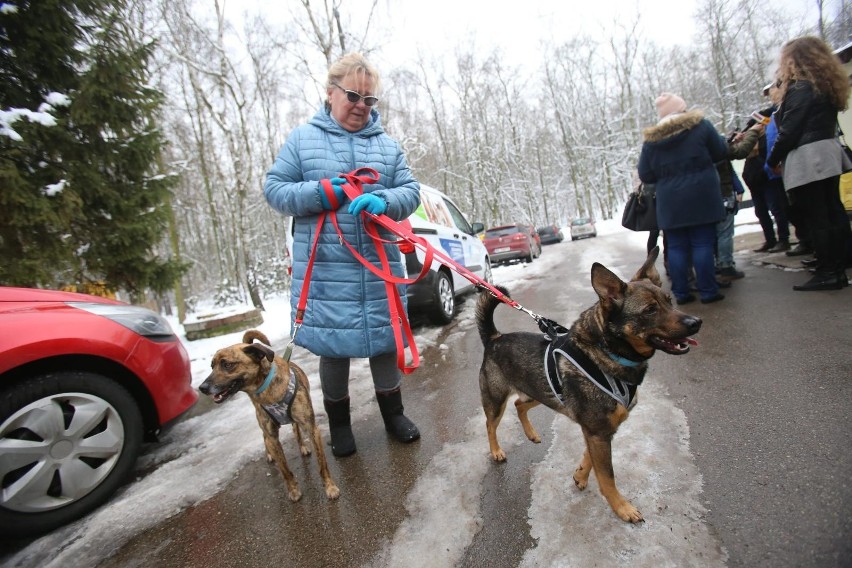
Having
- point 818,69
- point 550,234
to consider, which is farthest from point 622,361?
point 550,234

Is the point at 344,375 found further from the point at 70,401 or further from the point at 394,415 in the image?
the point at 70,401

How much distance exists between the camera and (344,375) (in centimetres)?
280

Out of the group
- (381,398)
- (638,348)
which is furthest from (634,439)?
(381,398)

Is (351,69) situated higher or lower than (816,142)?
higher

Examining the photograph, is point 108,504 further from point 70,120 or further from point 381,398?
point 70,120

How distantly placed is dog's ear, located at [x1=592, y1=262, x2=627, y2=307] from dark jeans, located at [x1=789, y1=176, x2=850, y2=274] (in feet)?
12.8

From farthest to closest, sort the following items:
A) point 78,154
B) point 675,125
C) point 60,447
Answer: point 78,154
point 675,125
point 60,447

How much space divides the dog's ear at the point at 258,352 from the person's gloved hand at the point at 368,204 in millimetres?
997

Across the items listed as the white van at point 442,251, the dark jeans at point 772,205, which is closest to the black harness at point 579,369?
the white van at point 442,251

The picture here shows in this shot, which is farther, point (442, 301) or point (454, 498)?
point (442, 301)

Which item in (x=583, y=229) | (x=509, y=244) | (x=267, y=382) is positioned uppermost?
(x=509, y=244)

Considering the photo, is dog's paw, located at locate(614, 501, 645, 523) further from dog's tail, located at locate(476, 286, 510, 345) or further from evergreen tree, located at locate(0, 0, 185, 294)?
evergreen tree, located at locate(0, 0, 185, 294)

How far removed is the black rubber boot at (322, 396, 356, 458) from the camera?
2771mm

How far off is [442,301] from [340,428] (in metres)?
3.45
